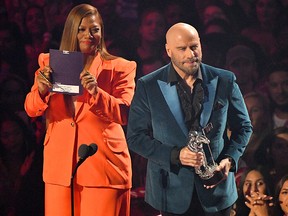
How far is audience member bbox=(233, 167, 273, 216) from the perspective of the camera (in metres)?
Answer: 4.36

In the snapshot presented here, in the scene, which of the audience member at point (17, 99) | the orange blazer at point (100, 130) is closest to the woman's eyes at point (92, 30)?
the orange blazer at point (100, 130)

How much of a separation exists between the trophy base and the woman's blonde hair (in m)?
1.11

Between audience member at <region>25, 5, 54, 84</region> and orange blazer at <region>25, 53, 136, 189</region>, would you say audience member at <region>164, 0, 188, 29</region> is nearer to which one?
orange blazer at <region>25, 53, 136, 189</region>

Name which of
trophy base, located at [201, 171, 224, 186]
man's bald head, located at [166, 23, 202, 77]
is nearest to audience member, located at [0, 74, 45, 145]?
man's bald head, located at [166, 23, 202, 77]

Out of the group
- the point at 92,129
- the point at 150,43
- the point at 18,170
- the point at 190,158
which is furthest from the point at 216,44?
the point at 18,170

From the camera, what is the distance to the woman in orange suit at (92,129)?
4.38 meters

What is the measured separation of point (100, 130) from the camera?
439 cm

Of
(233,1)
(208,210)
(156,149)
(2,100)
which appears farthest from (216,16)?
(2,100)

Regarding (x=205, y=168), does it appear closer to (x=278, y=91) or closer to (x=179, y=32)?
(x=278, y=91)

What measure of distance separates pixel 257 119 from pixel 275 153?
0.27m

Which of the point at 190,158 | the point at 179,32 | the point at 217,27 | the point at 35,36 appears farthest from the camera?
the point at 35,36

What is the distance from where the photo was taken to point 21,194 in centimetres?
470

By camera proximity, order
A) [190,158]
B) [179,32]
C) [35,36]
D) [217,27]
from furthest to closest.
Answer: [35,36] < [217,27] < [179,32] < [190,158]

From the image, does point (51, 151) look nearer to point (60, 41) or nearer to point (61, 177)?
point (61, 177)
